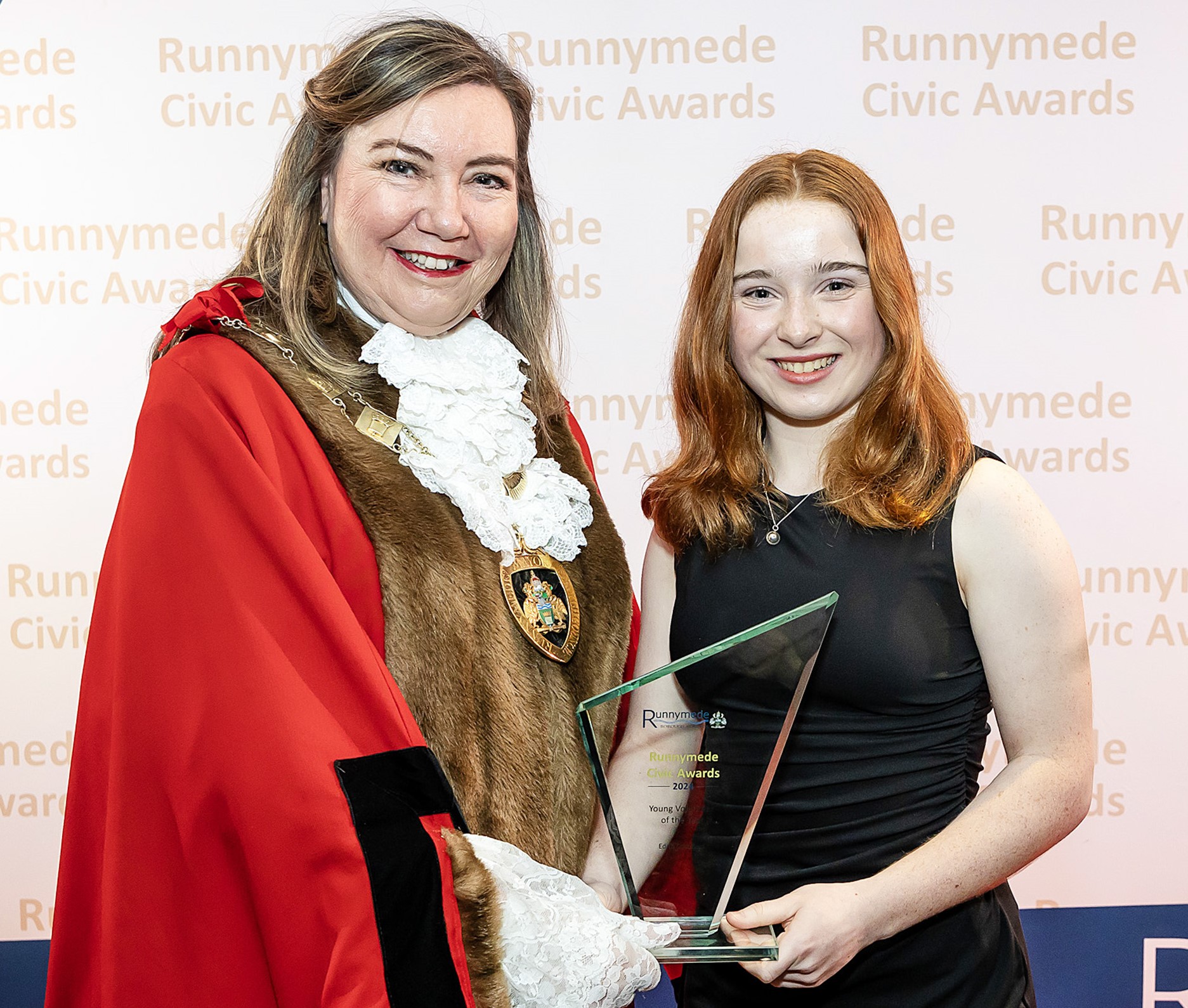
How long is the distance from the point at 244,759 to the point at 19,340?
2248 millimetres

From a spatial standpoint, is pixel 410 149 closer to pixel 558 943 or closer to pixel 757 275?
pixel 757 275

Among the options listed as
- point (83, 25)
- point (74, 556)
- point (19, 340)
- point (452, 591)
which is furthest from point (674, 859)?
point (83, 25)

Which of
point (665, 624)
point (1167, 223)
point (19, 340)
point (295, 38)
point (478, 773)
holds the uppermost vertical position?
point (295, 38)

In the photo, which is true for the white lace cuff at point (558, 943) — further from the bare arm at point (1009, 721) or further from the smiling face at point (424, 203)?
the smiling face at point (424, 203)

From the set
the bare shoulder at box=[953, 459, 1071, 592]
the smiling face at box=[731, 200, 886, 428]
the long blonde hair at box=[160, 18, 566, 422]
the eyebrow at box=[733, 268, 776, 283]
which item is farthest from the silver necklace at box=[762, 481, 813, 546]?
the long blonde hair at box=[160, 18, 566, 422]

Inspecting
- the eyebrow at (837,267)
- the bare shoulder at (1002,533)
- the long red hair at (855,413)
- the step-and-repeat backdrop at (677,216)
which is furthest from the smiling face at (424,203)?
the step-and-repeat backdrop at (677,216)

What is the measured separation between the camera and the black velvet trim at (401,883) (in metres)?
1.27

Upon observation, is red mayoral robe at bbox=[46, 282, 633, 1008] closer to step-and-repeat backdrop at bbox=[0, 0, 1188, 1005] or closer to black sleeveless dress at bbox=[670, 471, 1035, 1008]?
black sleeveless dress at bbox=[670, 471, 1035, 1008]

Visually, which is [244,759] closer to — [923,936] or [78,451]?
[923,936]

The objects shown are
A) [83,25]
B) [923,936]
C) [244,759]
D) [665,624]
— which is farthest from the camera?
[83,25]

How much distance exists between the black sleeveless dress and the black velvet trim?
1.40 feet

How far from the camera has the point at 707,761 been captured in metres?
1.56

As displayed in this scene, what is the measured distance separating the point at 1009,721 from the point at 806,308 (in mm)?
668

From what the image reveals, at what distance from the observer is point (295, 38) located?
3023 millimetres
